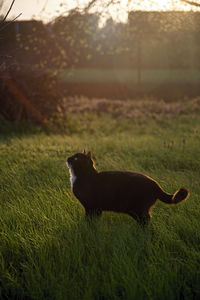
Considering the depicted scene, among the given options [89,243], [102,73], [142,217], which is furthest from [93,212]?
[102,73]

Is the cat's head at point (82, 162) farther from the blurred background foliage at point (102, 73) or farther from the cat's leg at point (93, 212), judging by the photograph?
the blurred background foliage at point (102, 73)

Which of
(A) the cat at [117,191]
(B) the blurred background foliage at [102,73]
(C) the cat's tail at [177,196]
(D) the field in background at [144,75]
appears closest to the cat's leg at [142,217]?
(A) the cat at [117,191]

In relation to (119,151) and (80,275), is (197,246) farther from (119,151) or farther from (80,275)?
(119,151)

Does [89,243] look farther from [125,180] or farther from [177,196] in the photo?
[177,196]

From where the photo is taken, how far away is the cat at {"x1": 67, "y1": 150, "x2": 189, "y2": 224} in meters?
3.76

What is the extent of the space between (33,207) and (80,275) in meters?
1.76

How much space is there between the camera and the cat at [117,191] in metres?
3.76

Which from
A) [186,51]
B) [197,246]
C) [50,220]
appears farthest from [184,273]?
[186,51]

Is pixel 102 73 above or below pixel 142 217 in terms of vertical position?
above

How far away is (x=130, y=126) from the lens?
A: 13.0m

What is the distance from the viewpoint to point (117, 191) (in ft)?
12.7

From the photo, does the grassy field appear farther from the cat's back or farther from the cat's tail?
the cat's back

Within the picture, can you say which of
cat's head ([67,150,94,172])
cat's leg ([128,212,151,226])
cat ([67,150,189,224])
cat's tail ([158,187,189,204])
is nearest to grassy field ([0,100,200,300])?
cat's leg ([128,212,151,226])

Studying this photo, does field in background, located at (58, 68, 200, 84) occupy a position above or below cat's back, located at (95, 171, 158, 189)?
below
